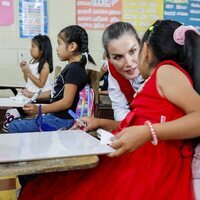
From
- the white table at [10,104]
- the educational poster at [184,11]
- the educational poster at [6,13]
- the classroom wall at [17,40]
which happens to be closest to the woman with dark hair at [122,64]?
the white table at [10,104]

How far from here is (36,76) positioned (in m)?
3.55

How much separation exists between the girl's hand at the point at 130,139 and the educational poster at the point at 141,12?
355 centimetres

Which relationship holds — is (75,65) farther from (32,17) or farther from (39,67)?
(32,17)

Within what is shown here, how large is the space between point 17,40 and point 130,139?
3469mm

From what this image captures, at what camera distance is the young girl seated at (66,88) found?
82.0 inches

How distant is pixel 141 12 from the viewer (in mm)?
4355

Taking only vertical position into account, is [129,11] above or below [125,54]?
above

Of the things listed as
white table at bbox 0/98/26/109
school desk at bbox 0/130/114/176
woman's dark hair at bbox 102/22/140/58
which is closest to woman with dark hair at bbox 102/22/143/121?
woman's dark hair at bbox 102/22/140/58

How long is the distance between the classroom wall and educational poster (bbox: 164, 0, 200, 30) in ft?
4.00

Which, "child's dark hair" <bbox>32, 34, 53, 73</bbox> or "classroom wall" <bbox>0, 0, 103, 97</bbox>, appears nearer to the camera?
"child's dark hair" <bbox>32, 34, 53, 73</bbox>

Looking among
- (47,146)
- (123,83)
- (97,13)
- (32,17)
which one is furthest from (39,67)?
(47,146)

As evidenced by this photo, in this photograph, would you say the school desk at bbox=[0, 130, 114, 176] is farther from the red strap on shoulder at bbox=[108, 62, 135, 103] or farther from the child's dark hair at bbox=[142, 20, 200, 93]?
the red strap on shoulder at bbox=[108, 62, 135, 103]

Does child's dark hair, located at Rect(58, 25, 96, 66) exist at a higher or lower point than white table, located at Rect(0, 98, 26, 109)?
higher

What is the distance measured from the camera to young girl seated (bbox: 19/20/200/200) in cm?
91
